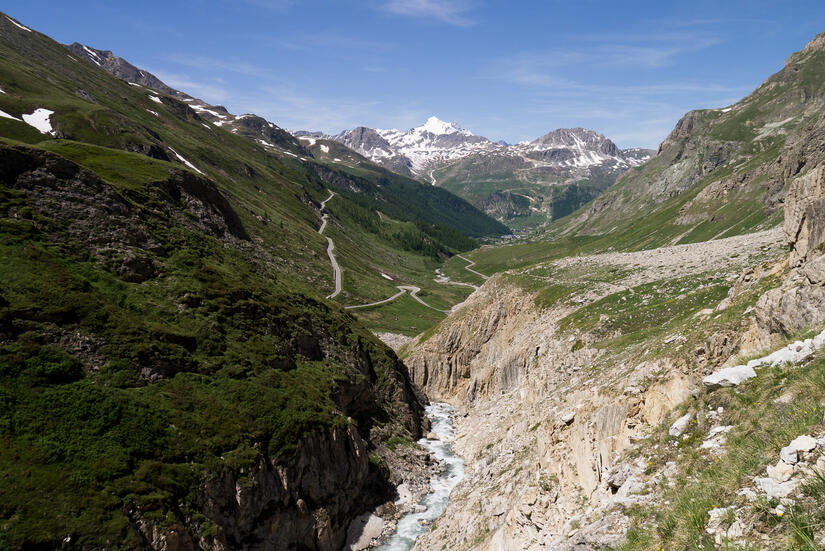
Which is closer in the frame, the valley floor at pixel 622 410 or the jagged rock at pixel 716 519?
the jagged rock at pixel 716 519

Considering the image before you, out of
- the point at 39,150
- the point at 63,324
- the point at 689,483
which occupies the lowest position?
the point at 689,483

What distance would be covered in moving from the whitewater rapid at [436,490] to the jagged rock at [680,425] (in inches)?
1313

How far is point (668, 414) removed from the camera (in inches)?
741

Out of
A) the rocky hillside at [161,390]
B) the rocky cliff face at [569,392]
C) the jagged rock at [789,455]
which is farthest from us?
the rocky hillside at [161,390]

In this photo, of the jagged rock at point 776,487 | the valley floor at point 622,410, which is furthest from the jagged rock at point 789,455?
the jagged rock at point 776,487

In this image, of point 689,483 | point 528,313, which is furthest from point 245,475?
point 528,313

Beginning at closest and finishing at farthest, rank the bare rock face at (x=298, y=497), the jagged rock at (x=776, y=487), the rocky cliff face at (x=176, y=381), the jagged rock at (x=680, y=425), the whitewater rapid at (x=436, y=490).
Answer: the jagged rock at (x=776, y=487) < the jagged rock at (x=680, y=425) < the rocky cliff face at (x=176, y=381) < the bare rock face at (x=298, y=497) < the whitewater rapid at (x=436, y=490)

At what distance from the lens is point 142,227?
54531mm

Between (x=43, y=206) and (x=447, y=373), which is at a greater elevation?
(x=43, y=206)

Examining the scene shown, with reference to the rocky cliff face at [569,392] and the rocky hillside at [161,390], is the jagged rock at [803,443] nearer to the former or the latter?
the rocky cliff face at [569,392]

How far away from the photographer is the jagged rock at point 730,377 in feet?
48.5

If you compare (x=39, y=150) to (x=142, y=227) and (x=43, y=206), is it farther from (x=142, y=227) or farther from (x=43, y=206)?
(x=142, y=227)

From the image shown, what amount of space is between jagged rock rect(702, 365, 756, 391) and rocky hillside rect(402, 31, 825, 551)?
2.1 inches

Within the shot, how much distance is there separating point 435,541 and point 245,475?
55.4ft
